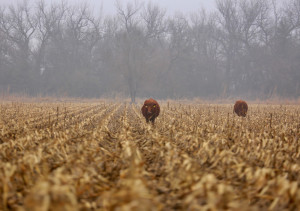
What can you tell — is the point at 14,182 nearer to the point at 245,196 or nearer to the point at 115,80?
the point at 245,196

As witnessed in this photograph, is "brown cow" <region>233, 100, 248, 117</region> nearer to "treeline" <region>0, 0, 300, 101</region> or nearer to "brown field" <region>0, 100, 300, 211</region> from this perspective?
"brown field" <region>0, 100, 300, 211</region>

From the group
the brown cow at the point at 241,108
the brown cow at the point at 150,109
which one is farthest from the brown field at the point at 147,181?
the brown cow at the point at 241,108

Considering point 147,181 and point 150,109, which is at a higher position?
point 150,109

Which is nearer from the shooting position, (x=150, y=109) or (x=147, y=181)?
(x=147, y=181)

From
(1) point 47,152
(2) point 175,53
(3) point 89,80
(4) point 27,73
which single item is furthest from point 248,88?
(1) point 47,152

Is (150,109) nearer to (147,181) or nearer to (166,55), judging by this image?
(147,181)

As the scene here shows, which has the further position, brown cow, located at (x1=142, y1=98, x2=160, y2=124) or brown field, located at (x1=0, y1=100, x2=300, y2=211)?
brown cow, located at (x1=142, y1=98, x2=160, y2=124)

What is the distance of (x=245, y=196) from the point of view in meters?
2.21

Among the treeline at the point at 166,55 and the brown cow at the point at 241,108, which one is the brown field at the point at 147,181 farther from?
the treeline at the point at 166,55

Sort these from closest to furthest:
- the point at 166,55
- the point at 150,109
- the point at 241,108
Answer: the point at 150,109 → the point at 241,108 → the point at 166,55

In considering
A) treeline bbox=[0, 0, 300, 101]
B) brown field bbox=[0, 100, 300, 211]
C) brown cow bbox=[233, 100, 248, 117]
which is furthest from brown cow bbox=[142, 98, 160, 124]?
treeline bbox=[0, 0, 300, 101]

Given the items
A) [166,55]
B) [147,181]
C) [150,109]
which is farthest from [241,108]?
[166,55]

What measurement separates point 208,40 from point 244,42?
5790 millimetres

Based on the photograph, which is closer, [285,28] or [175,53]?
[285,28]
